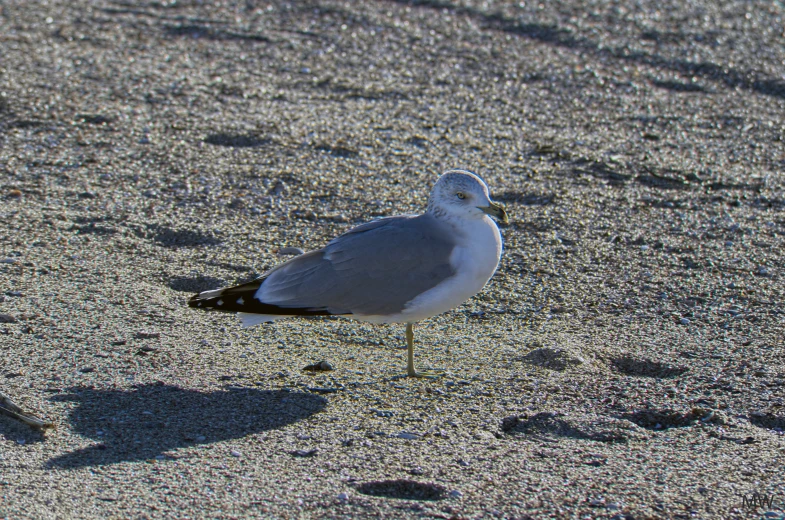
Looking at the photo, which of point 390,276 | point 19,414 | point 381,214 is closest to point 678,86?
point 381,214

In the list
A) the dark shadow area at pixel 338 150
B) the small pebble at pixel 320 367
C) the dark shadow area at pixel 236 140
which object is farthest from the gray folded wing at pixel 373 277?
the dark shadow area at pixel 236 140

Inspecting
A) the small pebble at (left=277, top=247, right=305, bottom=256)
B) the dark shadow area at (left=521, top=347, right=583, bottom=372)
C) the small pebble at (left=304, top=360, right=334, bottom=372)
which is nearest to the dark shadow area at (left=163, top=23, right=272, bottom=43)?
the small pebble at (left=277, top=247, right=305, bottom=256)

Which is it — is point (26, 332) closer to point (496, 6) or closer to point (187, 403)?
point (187, 403)

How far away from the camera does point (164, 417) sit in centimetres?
388

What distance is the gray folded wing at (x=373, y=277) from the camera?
14.5 feet

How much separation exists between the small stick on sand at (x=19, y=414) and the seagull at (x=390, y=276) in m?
0.91

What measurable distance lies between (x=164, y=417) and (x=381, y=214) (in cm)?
267

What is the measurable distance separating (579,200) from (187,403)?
343cm

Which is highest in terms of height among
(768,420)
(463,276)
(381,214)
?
(463,276)

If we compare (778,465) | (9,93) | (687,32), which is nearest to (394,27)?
(687,32)

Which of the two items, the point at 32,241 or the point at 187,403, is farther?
the point at 32,241

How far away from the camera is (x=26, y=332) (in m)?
4.52

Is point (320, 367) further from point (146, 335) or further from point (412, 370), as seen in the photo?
point (146, 335)

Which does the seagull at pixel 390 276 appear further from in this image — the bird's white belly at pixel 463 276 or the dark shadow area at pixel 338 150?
the dark shadow area at pixel 338 150
